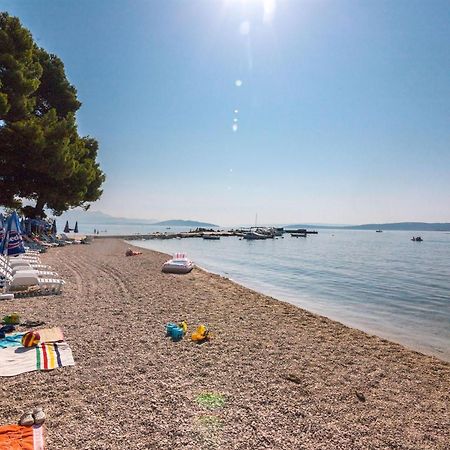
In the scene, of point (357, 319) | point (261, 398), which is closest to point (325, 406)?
point (261, 398)

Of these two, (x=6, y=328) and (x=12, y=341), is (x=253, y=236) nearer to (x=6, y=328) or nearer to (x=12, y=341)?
(x=6, y=328)

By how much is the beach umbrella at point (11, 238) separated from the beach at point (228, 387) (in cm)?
284

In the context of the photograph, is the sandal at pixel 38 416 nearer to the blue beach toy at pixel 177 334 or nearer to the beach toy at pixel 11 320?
the blue beach toy at pixel 177 334

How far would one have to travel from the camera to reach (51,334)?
6844 millimetres

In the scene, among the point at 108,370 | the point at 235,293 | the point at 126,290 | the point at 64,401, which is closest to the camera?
the point at 64,401

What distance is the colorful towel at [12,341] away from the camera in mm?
6293

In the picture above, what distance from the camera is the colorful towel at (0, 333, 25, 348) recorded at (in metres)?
6.29

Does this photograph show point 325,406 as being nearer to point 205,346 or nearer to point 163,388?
point 163,388

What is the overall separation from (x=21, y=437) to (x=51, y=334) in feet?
11.7

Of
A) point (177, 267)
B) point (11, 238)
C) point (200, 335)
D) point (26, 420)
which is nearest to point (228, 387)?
point (200, 335)

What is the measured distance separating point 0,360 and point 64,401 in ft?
6.81

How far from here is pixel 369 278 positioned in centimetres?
2386

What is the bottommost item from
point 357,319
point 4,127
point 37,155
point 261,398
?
point 357,319

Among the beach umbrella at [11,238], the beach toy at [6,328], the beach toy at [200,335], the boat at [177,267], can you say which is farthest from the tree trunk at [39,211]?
the beach toy at [200,335]
